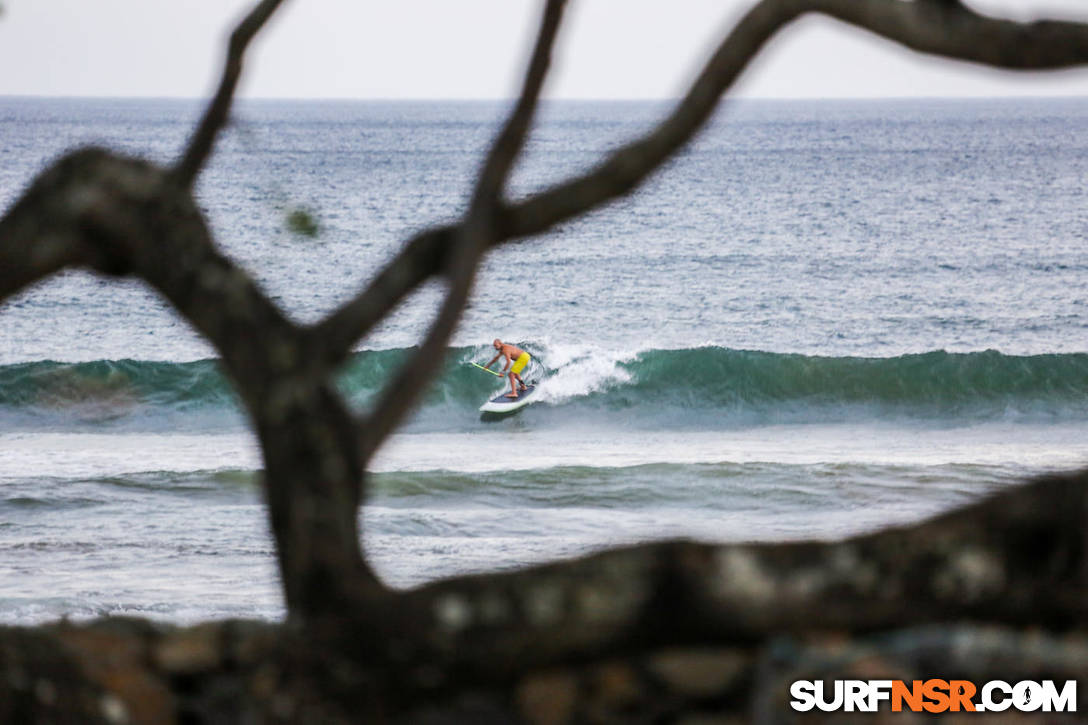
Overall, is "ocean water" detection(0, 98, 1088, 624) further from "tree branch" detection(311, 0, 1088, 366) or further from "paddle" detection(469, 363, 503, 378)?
"tree branch" detection(311, 0, 1088, 366)

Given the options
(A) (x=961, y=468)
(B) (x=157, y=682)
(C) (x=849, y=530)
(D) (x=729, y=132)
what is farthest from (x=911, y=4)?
(D) (x=729, y=132)

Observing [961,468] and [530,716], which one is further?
[961,468]

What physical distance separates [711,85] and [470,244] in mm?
587

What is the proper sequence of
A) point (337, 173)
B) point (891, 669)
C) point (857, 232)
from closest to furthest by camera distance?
point (891, 669) < point (857, 232) < point (337, 173)

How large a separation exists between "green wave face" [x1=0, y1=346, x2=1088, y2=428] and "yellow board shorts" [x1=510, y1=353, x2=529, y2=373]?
40 centimetres

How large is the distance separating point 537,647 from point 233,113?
1578 millimetres

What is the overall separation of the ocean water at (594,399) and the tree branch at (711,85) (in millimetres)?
343


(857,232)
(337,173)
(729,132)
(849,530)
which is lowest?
(849,530)

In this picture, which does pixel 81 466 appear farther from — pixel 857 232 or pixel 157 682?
pixel 857 232

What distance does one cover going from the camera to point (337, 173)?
69938 mm

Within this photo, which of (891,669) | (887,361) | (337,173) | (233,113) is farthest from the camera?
(337,173)

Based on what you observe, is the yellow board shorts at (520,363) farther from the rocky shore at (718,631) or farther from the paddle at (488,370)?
the rocky shore at (718,631)

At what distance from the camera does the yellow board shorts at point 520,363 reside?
20.6 metres

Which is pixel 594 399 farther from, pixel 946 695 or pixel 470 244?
pixel 946 695
